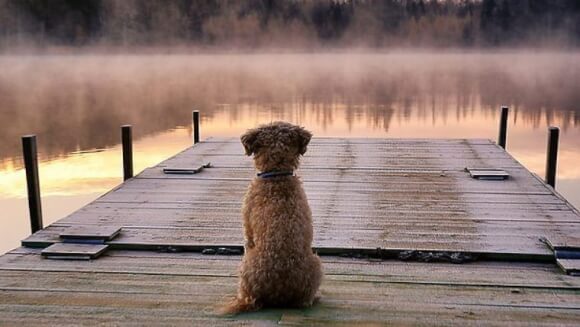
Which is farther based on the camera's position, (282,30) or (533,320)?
(282,30)

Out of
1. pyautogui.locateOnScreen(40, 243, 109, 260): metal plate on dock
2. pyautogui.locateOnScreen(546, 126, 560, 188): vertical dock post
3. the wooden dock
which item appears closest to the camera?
the wooden dock

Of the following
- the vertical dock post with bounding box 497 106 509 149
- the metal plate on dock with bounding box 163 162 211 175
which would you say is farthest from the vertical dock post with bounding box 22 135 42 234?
the vertical dock post with bounding box 497 106 509 149

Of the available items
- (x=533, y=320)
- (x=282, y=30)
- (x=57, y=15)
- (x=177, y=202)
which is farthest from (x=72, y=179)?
(x=282, y=30)

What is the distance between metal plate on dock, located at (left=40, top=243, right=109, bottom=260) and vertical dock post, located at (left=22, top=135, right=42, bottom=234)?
1.30 metres

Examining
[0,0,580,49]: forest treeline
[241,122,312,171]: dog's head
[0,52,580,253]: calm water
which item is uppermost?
[0,0,580,49]: forest treeline

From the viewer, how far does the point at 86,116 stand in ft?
74.1

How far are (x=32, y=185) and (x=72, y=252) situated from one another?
1787 mm

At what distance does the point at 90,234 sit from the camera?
221 inches

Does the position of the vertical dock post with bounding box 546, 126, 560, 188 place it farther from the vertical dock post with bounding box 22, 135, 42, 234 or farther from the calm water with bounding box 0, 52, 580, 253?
the vertical dock post with bounding box 22, 135, 42, 234

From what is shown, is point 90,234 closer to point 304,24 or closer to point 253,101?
point 253,101

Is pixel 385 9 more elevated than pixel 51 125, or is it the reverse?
pixel 385 9

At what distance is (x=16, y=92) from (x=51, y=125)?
39.1 ft

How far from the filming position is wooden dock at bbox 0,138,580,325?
4.04 metres

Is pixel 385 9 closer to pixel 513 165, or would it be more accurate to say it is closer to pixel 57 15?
pixel 57 15
